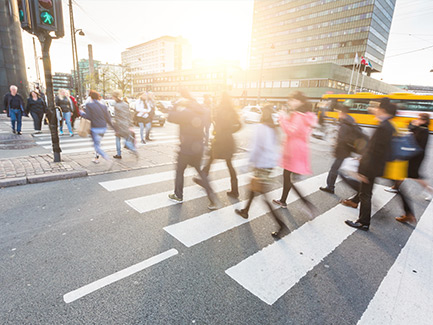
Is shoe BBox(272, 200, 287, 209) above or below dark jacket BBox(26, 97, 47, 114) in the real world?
below

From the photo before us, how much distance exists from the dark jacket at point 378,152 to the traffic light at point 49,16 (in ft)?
22.8

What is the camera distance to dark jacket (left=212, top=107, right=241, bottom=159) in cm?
434

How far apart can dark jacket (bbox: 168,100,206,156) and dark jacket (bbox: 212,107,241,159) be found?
1.57ft

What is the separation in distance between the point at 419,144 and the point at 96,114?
738cm

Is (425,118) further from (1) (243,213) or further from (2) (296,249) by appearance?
(1) (243,213)

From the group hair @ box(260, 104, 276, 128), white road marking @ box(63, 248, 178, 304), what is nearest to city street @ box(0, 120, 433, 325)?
white road marking @ box(63, 248, 178, 304)

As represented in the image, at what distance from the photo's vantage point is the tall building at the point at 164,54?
126 m

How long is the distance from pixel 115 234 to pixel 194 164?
1.68m

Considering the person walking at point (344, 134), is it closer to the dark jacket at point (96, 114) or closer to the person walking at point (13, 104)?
the dark jacket at point (96, 114)

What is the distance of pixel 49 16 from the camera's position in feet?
17.2

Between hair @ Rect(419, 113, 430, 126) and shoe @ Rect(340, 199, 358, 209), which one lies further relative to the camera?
shoe @ Rect(340, 199, 358, 209)

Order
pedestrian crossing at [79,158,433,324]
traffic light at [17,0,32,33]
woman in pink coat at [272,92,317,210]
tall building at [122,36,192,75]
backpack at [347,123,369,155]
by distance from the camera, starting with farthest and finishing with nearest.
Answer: tall building at [122,36,192,75], traffic light at [17,0,32,33], backpack at [347,123,369,155], woman in pink coat at [272,92,317,210], pedestrian crossing at [79,158,433,324]

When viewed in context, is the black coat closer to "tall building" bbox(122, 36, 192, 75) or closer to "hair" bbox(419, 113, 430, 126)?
"hair" bbox(419, 113, 430, 126)

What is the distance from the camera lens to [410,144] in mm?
3834
